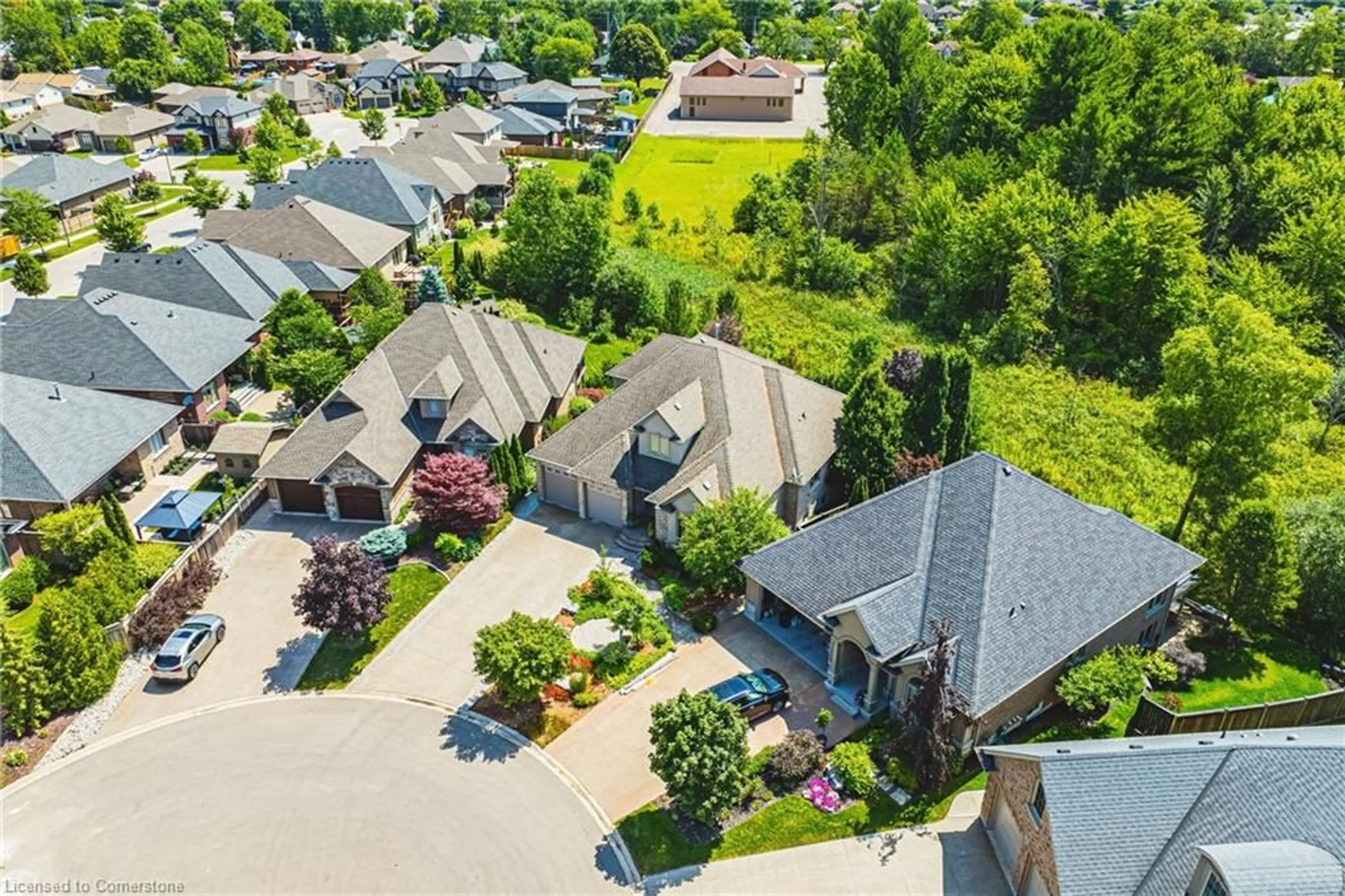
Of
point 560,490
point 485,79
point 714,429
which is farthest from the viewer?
point 485,79

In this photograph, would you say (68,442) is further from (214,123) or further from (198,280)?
(214,123)

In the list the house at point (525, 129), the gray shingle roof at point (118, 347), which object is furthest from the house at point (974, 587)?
the house at point (525, 129)

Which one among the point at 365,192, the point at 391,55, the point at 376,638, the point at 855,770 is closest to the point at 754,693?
the point at 855,770

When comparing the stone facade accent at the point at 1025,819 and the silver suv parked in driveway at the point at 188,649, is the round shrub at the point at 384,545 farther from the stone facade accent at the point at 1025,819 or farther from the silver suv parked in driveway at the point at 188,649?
the stone facade accent at the point at 1025,819

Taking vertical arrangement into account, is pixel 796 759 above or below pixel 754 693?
below

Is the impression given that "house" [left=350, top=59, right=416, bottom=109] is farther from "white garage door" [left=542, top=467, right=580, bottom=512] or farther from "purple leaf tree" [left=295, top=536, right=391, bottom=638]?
"purple leaf tree" [left=295, top=536, right=391, bottom=638]

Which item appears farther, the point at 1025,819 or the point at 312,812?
the point at 312,812

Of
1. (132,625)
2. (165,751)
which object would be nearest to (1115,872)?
(165,751)
